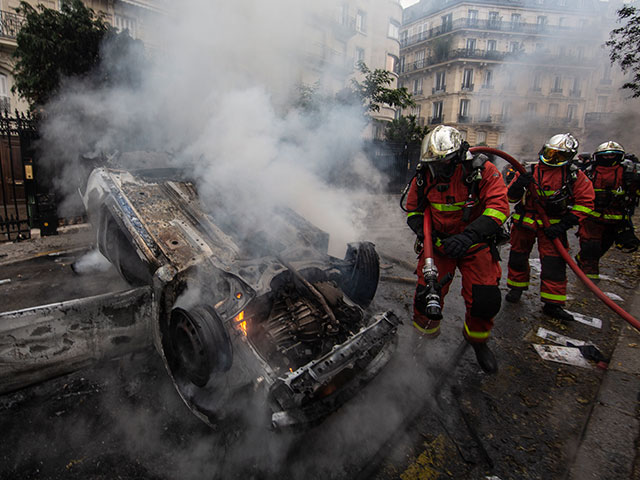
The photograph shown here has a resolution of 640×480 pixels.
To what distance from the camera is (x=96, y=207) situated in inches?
149

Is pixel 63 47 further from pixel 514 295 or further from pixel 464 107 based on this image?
pixel 464 107

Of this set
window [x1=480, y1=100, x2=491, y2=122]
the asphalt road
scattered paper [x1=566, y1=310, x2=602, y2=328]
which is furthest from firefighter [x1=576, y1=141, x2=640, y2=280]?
window [x1=480, y1=100, x2=491, y2=122]

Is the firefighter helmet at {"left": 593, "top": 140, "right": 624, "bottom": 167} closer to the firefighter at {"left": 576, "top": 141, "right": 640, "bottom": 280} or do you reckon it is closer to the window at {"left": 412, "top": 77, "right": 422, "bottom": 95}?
the firefighter at {"left": 576, "top": 141, "right": 640, "bottom": 280}

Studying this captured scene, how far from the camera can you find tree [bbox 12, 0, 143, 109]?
672 cm

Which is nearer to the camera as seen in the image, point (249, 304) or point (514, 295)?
point (249, 304)

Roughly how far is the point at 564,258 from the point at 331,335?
8.54 ft

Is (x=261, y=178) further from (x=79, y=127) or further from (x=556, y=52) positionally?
(x=556, y=52)

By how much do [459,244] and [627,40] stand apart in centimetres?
1127

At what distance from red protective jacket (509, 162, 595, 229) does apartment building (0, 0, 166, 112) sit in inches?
273

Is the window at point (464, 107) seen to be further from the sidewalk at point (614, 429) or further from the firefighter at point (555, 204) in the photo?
the sidewalk at point (614, 429)

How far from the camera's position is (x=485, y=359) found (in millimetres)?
2855

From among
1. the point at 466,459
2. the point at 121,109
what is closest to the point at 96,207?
the point at 121,109

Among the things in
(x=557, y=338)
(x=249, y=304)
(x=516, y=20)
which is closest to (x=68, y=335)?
(x=249, y=304)

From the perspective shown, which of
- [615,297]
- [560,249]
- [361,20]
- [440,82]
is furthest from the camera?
[440,82]
